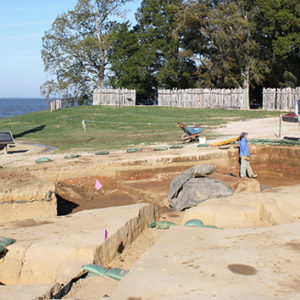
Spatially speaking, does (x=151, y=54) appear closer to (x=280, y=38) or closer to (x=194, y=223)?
(x=280, y=38)

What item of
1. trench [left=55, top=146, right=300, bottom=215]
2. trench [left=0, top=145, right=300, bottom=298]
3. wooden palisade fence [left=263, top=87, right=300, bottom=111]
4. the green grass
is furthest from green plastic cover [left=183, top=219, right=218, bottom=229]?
wooden palisade fence [left=263, top=87, right=300, bottom=111]

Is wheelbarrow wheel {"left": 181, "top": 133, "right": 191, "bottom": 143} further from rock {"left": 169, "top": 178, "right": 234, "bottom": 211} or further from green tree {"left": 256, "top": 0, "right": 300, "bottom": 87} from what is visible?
green tree {"left": 256, "top": 0, "right": 300, "bottom": 87}

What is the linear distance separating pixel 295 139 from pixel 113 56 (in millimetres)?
28602

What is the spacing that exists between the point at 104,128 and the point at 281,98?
14.2 m

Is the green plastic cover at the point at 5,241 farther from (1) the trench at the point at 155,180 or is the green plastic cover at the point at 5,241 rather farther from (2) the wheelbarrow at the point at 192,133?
(2) the wheelbarrow at the point at 192,133

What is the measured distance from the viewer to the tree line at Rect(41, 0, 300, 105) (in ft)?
Result: 113

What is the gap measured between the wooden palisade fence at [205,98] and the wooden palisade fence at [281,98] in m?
2.25

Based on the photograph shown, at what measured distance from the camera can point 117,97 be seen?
4044 cm

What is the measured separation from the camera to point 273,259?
535 cm

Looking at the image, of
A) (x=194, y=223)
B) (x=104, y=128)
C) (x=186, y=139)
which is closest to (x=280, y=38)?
(x=104, y=128)

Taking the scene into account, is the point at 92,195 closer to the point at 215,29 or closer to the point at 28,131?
the point at 28,131

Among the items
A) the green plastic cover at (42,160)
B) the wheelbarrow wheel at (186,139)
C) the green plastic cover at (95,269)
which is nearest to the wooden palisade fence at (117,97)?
the wheelbarrow wheel at (186,139)

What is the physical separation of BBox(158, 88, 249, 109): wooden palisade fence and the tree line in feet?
5.83

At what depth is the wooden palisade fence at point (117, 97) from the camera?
40219 mm
